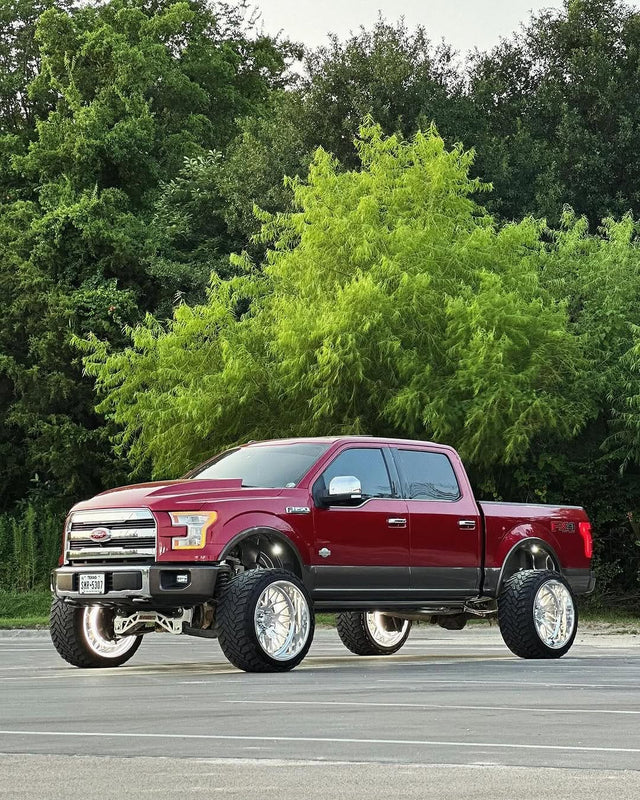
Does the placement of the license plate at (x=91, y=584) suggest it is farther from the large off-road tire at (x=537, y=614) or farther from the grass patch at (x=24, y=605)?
the grass patch at (x=24, y=605)

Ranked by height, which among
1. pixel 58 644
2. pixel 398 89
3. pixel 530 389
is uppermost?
pixel 398 89

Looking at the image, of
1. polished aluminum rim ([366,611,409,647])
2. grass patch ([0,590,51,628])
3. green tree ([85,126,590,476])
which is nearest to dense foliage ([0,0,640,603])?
green tree ([85,126,590,476])

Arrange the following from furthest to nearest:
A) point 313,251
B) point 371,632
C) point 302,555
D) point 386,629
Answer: point 313,251
point 386,629
point 371,632
point 302,555

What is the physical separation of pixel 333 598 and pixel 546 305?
15.4 metres

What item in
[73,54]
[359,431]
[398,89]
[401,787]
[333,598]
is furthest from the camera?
[73,54]

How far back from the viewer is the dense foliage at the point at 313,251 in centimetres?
2903

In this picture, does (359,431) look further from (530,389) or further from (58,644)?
(58,644)

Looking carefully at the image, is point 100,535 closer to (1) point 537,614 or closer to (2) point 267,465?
(2) point 267,465

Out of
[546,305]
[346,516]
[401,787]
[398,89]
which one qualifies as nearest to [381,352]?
[546,305]

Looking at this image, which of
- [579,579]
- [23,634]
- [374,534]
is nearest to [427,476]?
[374,534]

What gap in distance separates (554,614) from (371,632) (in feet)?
7.80

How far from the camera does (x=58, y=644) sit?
16.5 m

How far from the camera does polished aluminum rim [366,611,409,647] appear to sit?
1914 centimetres

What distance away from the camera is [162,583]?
14906 mm
